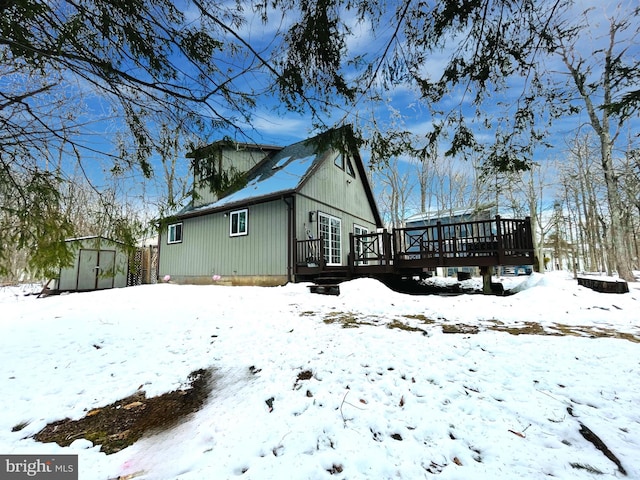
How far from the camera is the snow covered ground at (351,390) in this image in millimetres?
1416

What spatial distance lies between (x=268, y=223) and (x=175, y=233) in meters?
5.72

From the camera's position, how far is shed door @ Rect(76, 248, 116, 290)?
35.0 feet

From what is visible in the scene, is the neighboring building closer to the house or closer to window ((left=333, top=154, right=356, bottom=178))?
window ((left=333, top=154, right=356, bottom=178))

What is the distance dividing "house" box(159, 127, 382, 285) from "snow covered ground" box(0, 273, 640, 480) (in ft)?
15.6

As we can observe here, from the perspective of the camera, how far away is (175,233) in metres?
12.4

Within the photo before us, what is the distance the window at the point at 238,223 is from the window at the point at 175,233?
3.49 metres


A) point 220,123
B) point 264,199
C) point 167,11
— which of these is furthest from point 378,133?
point 264,199

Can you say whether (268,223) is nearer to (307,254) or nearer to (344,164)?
(307,254)

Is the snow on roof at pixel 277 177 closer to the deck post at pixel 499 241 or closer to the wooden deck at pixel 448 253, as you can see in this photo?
the wooden deck at pixel 448 253

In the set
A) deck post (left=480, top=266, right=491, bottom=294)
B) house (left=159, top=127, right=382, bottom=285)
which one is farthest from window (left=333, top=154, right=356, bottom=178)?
deck post (left=480, top=266, right=491, bottom=294)

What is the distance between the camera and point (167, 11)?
2.64 metres

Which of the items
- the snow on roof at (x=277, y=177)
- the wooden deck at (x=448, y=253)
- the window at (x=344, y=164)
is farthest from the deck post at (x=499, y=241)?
the window at (x=344, y=164)

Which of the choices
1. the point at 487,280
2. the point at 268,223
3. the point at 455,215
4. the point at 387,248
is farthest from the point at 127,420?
the point at 455,215

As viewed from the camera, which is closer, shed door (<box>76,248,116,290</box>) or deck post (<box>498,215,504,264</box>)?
deck post (<box>498,215,504,264</box>)
